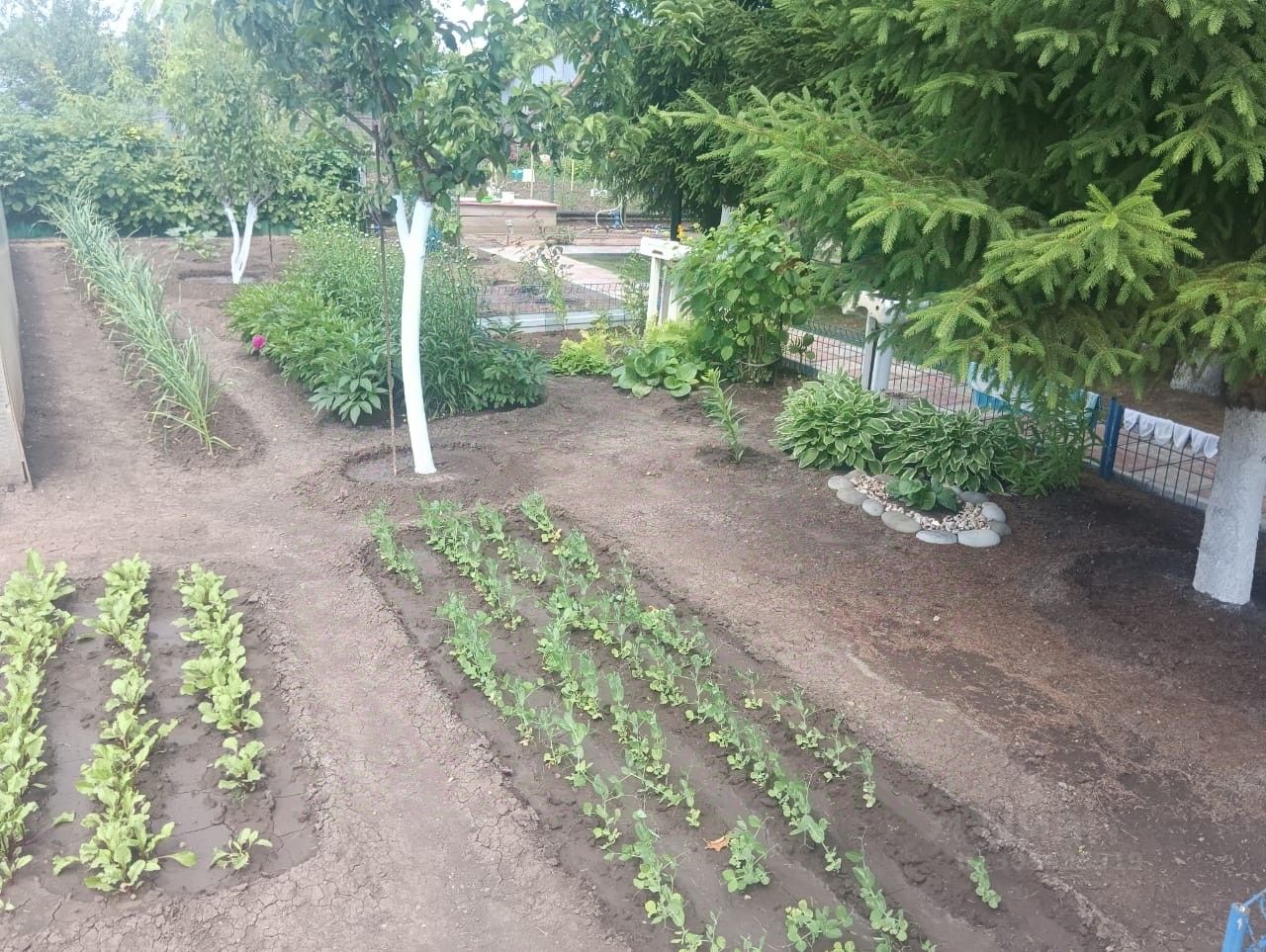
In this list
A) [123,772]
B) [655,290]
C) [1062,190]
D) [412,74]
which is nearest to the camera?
[123,772]

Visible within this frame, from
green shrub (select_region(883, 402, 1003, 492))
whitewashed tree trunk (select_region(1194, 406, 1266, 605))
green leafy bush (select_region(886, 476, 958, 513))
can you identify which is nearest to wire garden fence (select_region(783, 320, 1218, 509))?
green shrub (select_region(883, 402, 1003, 492))

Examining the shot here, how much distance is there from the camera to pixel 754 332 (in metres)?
9.75

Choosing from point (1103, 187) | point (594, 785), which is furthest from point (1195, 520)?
point (594, 785)

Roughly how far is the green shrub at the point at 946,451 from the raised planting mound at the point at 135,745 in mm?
4336

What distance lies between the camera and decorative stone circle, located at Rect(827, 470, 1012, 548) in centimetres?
619

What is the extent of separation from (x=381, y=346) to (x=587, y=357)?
2.58m

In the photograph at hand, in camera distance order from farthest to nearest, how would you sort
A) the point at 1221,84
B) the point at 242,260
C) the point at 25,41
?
the point at 25,41 < the point at 242,260 < the point at 1221,84

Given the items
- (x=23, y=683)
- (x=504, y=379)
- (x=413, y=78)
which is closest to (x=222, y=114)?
(x=504, y=379)

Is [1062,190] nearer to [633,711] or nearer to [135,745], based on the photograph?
[633,711]

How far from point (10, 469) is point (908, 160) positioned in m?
5.99

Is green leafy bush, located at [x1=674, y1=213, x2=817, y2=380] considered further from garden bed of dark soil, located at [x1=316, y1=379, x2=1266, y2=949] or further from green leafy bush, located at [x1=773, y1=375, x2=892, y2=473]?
garden bed of dark soil, located at [x1=316, y1=379, x2=1266, y2=949]

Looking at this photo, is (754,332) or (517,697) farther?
(754,332)

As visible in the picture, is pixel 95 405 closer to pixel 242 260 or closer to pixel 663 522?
pixel 663 522

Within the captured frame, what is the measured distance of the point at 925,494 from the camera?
6562 mm
